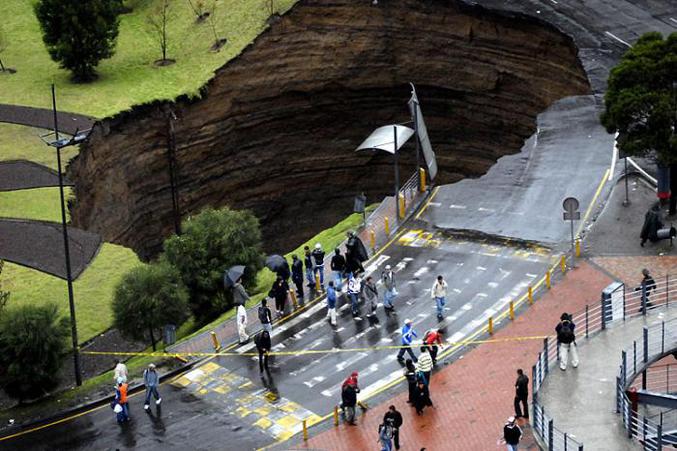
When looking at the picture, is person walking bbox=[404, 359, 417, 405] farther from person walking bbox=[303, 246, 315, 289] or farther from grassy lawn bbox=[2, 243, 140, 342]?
grassy lawn bbox=[2, 243, 140, 342]

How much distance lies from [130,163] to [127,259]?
1151cm

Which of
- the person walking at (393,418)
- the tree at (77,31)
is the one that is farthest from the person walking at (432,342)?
the tree at (77,31)

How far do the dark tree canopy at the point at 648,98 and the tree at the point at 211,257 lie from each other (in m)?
13.8

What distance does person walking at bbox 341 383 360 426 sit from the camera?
35.2 m

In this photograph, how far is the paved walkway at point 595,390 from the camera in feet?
96.0

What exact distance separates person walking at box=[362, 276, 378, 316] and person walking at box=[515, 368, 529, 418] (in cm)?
824

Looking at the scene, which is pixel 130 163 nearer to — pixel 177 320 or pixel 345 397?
pixel 177 320

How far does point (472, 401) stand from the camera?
36188 mm

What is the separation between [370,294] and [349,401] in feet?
22.2

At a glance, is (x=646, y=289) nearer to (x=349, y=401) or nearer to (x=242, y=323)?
(x=349, y=401)

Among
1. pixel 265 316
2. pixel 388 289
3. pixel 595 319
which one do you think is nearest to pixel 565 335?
pixel 595 319

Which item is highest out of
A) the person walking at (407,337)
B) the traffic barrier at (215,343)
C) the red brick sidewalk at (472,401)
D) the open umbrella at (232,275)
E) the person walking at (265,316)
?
the person walking at (407,337)

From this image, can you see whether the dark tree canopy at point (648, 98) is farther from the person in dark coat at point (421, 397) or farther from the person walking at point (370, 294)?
the person in dark coat at point (421, 397)

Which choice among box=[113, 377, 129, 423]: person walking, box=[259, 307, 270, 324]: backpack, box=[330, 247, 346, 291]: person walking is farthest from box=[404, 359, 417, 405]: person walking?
box=[113, 377, 129, 423]: person walking
